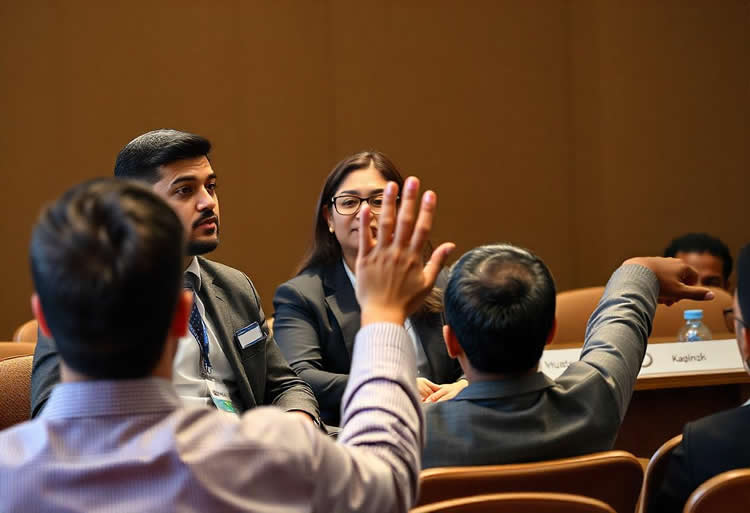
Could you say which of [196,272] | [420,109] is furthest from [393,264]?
[420,109]

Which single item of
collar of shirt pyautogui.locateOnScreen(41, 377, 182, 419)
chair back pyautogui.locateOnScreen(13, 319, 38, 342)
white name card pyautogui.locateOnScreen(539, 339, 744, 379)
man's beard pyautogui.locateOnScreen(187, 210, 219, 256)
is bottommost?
white name card pyautogui.locateOnScreen(539, 339, 744, 379)

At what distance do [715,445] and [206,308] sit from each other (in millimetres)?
1569

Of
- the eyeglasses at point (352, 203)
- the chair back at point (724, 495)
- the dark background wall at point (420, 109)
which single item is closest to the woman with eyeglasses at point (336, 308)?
the eyeglasses at point (352, 203)

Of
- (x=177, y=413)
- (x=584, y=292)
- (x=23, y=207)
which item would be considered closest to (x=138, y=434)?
(x=177, y=413)

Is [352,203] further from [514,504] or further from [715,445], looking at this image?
[514,504]

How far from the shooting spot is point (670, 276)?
89.4 inches

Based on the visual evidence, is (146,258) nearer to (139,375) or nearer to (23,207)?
(139,375)

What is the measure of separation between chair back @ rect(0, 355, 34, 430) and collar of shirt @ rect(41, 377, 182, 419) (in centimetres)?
157

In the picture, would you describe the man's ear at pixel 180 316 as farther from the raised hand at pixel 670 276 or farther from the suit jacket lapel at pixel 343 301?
the suit jacket lapel at pixel 343 301

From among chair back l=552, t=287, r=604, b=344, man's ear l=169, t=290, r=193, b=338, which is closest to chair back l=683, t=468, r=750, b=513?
man's ear l=169, t=290, r=193, b=338

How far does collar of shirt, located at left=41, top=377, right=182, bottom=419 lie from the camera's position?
1112 millimetres

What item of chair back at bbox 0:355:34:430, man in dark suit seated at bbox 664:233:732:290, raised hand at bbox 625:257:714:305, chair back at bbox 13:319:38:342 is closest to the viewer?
raised hand at bbox 625:257:714:305

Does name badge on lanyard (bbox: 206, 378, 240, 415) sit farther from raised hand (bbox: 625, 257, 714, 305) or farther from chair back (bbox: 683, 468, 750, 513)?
chair back (bbox: 683, 468, 750, 513)

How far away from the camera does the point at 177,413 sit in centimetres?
114
